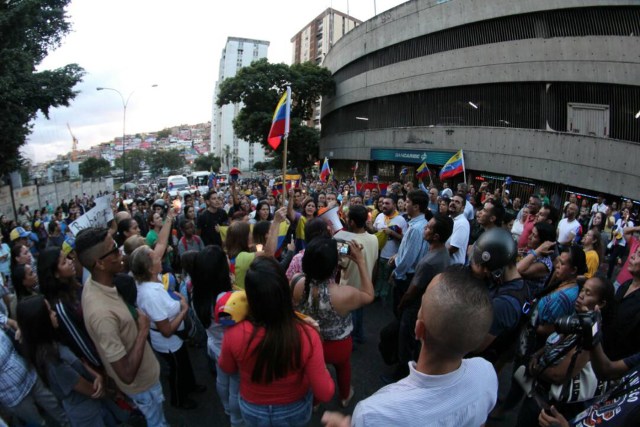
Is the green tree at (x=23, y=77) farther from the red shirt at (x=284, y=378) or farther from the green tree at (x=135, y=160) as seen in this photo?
the green tree at (x=135, y=160)

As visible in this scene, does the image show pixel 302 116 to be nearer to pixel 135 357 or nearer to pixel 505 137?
pixel 505 137

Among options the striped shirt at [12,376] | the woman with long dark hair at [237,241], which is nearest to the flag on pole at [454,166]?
the woman with long dark hair at [237,241]

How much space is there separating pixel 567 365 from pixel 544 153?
54.0ft

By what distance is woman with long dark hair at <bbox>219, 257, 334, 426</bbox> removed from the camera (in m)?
1.96

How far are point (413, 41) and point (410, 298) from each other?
74.7 feet

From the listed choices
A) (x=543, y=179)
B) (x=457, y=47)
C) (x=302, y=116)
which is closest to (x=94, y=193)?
(x=302, y=116)

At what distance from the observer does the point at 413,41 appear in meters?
22.8

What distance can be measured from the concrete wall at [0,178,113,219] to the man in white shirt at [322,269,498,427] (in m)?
23.6

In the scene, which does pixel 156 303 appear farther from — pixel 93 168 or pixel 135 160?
pixel 135 160

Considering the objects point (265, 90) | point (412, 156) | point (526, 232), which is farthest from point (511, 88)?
point (265, 90)

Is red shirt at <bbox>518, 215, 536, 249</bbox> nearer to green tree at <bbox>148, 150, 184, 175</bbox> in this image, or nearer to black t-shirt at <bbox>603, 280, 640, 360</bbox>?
black t-shirt at <bbox>603, 280, 640, 360</bbox>

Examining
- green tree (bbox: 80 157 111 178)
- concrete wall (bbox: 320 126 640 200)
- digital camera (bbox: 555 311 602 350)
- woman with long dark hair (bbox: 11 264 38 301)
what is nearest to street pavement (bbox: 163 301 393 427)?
woman with long dark hair (bbox: 11 264 38 301)

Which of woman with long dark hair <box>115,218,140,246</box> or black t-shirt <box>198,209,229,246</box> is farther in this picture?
black t-shirt <box>198,209,229,246</box>

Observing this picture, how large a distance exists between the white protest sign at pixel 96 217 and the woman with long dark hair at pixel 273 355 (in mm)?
5101
